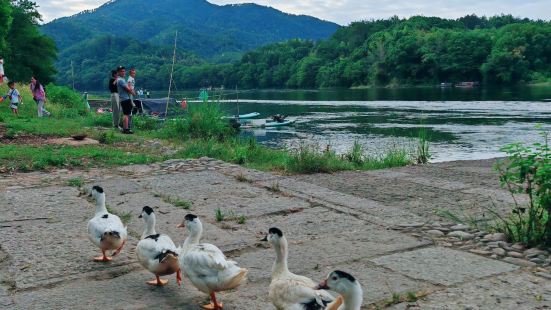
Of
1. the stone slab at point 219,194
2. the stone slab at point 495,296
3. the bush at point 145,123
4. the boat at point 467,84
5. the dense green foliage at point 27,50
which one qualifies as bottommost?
the stone slab at point 495,296

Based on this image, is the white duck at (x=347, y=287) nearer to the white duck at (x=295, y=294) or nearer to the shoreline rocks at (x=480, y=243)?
the white duck at (x=295, y=294)

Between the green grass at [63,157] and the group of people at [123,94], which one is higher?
the group of people at [123,94]

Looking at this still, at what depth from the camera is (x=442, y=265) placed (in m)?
4.67

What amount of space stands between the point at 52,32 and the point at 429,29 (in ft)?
338

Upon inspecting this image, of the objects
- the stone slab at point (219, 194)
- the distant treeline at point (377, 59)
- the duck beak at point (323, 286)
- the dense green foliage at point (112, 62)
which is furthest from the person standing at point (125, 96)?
the dense green foliage at point (112, 62)

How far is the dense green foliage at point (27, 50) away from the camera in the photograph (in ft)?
146

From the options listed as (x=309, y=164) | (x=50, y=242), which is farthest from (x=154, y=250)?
(x=309, y=164)

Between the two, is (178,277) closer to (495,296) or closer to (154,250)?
(154,250)

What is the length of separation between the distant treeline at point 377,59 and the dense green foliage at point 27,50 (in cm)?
3513

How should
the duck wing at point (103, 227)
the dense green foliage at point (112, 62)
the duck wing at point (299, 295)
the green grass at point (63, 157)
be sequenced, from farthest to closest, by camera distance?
the dense green foliage at point (112, 62) → the green grass at point (63, 157) → the duck wing at point (103, 227) → the duck wing at point (299, 295)

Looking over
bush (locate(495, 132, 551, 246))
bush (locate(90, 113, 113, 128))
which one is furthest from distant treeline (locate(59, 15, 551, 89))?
bush (locate(495, 132, 551, 246))

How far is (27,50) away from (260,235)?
4634cm

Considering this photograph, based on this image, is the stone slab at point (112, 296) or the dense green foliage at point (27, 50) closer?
the stone slab at point (112, 296)

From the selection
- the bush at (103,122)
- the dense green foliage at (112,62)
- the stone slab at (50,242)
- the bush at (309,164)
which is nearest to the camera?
the stone slab at (50,242)
